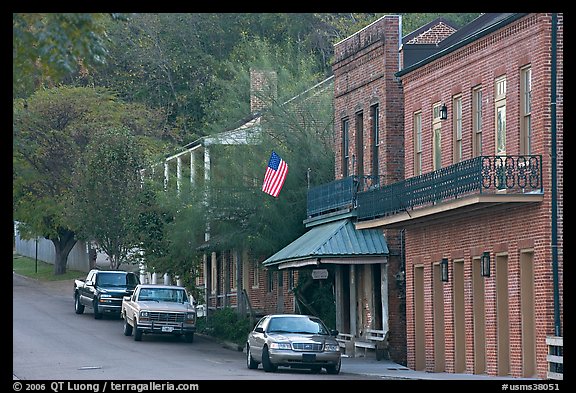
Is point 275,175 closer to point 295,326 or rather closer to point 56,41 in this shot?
point 295,326

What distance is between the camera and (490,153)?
1214 inches

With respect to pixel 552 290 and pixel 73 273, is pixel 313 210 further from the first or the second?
pixel 73 273

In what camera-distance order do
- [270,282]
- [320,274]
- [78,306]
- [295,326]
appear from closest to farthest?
[295,326] → [320,274] → [270,282] → [78,306]

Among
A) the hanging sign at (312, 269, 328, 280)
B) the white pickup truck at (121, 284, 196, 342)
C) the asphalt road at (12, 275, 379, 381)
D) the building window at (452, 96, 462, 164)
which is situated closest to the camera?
the asphalt road at (12, 275, 379, 381)

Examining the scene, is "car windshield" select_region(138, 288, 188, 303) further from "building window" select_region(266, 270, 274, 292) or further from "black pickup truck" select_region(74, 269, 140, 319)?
"building window" select_region(266, 270, 274, 292)

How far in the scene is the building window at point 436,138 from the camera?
3419cm

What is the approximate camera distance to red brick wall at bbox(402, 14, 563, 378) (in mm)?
27234

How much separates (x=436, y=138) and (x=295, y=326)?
20.7 ft

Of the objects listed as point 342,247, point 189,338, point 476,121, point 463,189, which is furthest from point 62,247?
point 463,189

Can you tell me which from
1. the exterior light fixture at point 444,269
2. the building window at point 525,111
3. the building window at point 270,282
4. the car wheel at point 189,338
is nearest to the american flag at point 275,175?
the car wheel at point 189,338

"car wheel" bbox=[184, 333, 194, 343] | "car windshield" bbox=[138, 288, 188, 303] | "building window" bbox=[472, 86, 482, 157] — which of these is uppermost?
"building window" bbox=[472, 86, 482, 157]

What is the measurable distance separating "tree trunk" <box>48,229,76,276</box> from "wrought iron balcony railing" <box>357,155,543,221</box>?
140 feet

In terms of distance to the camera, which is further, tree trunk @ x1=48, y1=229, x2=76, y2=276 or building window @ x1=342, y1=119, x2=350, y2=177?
tree trunk @ x1=48, y1=229, x2=76, y2=276

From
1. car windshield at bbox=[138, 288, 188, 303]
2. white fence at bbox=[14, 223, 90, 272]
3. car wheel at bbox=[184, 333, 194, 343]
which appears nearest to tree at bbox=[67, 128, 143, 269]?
car windshield at bbox=[138, 288, 188, 303]
